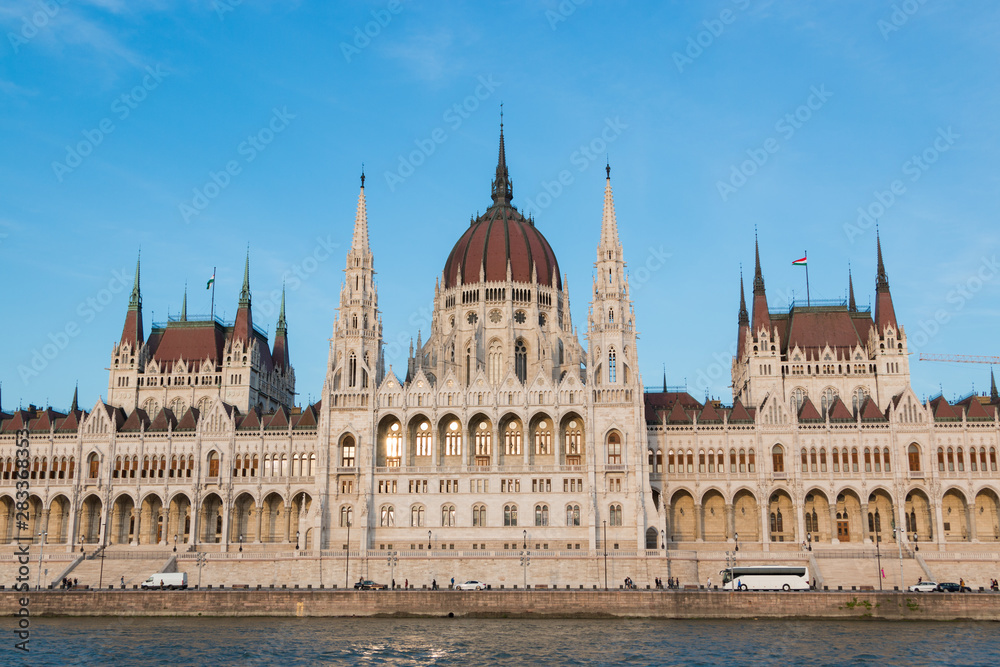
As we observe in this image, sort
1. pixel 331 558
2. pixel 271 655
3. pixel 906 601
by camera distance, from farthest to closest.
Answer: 1. pixel 331 558
2. pixel 906 601
3. pixel 271 655

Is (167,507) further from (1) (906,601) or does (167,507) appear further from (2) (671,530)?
(1) (906,601)

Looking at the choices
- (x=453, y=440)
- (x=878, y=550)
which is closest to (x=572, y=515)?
(x=453, y=440)

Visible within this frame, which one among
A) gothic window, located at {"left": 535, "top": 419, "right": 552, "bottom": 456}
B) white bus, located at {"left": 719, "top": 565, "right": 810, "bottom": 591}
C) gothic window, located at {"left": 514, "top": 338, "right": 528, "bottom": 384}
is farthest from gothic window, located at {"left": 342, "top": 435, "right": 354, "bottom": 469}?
white bus, located at {"left": 719, "top": 565, "right": 810, "bottom": 591}

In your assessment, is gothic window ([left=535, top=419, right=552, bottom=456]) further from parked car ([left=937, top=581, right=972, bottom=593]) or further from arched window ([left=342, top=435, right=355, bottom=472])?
parked car ([left=937, top=581, right=972, bottom=593])

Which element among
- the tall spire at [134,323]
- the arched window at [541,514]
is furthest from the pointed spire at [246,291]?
the arched window at [541,514]

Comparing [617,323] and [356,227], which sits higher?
[356,227]

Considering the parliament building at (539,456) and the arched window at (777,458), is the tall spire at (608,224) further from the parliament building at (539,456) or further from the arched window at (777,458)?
the arched window at (777,458)

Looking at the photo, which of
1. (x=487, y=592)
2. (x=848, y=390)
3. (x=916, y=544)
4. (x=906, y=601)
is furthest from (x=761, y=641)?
(x=848, y=390)

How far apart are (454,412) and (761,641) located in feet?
139

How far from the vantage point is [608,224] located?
106125 millimetres

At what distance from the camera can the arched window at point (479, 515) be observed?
96375 mm

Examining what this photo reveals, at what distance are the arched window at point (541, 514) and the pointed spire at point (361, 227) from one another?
3315 centimetres

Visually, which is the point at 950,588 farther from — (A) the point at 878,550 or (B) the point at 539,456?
(B) the point at 539,456

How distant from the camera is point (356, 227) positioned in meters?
110
